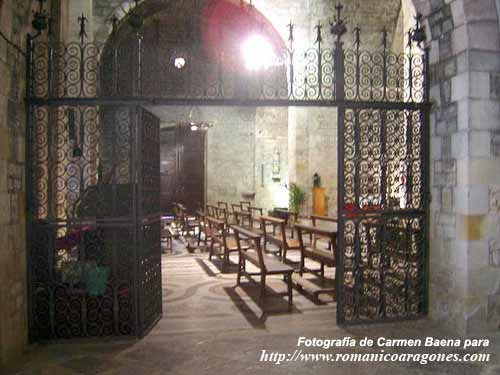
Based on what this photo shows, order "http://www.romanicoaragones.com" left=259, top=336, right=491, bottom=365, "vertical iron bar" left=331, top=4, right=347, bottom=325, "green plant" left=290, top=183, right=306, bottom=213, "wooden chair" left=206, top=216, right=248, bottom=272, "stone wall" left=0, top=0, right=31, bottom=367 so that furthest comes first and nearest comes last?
"green plant" left=290, top=183, right=306, bottom=213 → "wooden chair" left=206, top=216, right=248, bottom=272 → "vertical iron bar" left=331, top=4, right=347, bottom=325 → "http://www.romanicoaragones.com" left=259, top=336, right=491, bottom=365 → "stone wall" left=0, top=0, right=31, bottom=367

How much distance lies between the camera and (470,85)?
3.87m

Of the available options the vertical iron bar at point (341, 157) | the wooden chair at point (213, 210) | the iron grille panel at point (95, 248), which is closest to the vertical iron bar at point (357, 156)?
the vertical iron bar at point (341, 157)

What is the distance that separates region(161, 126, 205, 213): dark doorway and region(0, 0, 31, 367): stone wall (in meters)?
12.1

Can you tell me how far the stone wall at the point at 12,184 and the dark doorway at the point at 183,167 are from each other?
12096mm

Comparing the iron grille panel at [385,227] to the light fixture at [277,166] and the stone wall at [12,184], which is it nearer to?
the stone wall at [12,184]

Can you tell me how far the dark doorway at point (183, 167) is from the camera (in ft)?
51.9

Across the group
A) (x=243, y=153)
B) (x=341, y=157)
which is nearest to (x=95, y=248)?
(x=341, y=157)

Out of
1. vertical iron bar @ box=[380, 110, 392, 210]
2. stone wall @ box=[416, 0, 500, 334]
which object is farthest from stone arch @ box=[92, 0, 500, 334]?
vertical iron bar @ box=[380, 110, 392, 210]

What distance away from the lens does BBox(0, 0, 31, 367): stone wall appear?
129 inches

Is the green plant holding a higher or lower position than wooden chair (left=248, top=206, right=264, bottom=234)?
higher

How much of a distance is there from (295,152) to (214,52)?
6.02 meters

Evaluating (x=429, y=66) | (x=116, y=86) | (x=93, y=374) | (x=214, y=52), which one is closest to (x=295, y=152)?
(x=214, y=52)

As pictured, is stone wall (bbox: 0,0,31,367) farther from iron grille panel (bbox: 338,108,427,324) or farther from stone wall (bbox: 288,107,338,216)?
stone wall (bbox: 288,107,338,216)

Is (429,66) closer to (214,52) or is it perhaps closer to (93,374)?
(93,374)
